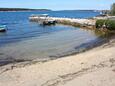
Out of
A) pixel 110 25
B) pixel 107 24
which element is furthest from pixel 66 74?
pixel 107 24

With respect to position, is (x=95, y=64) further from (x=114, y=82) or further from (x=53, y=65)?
(x=114, y=82)

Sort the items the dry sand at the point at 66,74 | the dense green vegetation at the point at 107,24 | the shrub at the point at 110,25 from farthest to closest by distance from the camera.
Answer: the dense green vegetation at the point at 107,24, the shrub at the point at 110,25, the dry sand at the point at 66,74

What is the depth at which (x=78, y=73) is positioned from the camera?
1482 cm

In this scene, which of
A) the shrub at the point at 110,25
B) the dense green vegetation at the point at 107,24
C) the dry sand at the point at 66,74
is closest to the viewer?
the dry sand at the point at 66,74

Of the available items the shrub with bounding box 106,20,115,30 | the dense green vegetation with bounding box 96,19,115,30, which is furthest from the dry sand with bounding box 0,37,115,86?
the dense green vegetation with bounding box 96,19,115,30

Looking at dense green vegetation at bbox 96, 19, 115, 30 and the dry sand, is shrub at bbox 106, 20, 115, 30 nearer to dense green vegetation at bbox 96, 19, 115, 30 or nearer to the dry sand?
dense green vegetation at bbox 96, 19, 115, 30

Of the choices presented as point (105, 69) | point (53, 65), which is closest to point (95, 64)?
point (105, 69)

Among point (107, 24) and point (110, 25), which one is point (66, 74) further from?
point (107, 24)

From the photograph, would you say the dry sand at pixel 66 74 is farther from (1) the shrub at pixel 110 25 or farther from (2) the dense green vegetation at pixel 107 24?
(2) the dense green vegetation at pixel 107 24

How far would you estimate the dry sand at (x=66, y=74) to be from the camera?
13.1 meters

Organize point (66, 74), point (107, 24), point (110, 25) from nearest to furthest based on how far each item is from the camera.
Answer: point (66, 74) < point (110, 25) < point (107, 24)

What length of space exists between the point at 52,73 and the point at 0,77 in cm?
307

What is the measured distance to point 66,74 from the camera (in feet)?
48.1

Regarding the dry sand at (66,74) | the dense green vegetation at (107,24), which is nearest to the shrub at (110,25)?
the dense green vegetation at (107,24)
